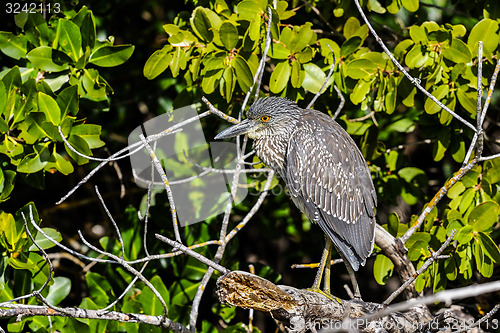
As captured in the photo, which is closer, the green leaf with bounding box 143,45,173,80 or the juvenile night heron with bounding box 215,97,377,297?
the green leaf with bounding box 143,45,173,80

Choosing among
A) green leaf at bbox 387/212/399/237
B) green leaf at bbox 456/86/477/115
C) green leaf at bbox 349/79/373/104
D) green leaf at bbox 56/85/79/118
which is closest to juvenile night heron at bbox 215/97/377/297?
green leaf at bbox 387/212/399/237

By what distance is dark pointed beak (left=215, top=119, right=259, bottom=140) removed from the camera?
10.2 ft

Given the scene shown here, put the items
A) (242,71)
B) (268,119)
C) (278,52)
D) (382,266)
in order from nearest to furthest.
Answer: (242,71) < (278,52) < (382,266) < (268,119)

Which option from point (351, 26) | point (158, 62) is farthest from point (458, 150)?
point (158, 62)

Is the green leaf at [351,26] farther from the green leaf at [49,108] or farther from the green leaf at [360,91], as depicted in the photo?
the green leaf at [49,108]

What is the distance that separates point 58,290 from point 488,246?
92.7 inches

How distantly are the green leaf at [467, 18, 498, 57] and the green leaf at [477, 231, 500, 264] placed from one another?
Answer: 0.99 metres

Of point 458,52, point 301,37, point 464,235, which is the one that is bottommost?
point 464,235

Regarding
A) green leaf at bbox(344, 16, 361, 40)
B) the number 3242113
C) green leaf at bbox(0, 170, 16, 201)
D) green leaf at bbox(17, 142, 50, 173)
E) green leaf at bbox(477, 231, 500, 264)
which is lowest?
green leaf at bbox(477, 231, 500, 264)

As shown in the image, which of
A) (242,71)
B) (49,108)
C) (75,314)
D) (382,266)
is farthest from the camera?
(382,266)

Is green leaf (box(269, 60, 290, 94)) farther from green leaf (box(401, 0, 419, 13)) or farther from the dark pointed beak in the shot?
green leaf (box(401, 0, 419, 13))

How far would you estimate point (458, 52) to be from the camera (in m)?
2.93

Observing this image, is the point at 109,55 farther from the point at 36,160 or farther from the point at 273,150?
the point at 273,150

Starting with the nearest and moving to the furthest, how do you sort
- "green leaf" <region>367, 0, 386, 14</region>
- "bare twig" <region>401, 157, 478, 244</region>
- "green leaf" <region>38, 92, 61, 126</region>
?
"bare twig" <region>401, 157, 478, 244</region> < "green leaf" <region>38, 92, 61, 126</region> < "green leaf" <region>367, 0, 386, 14</region>
